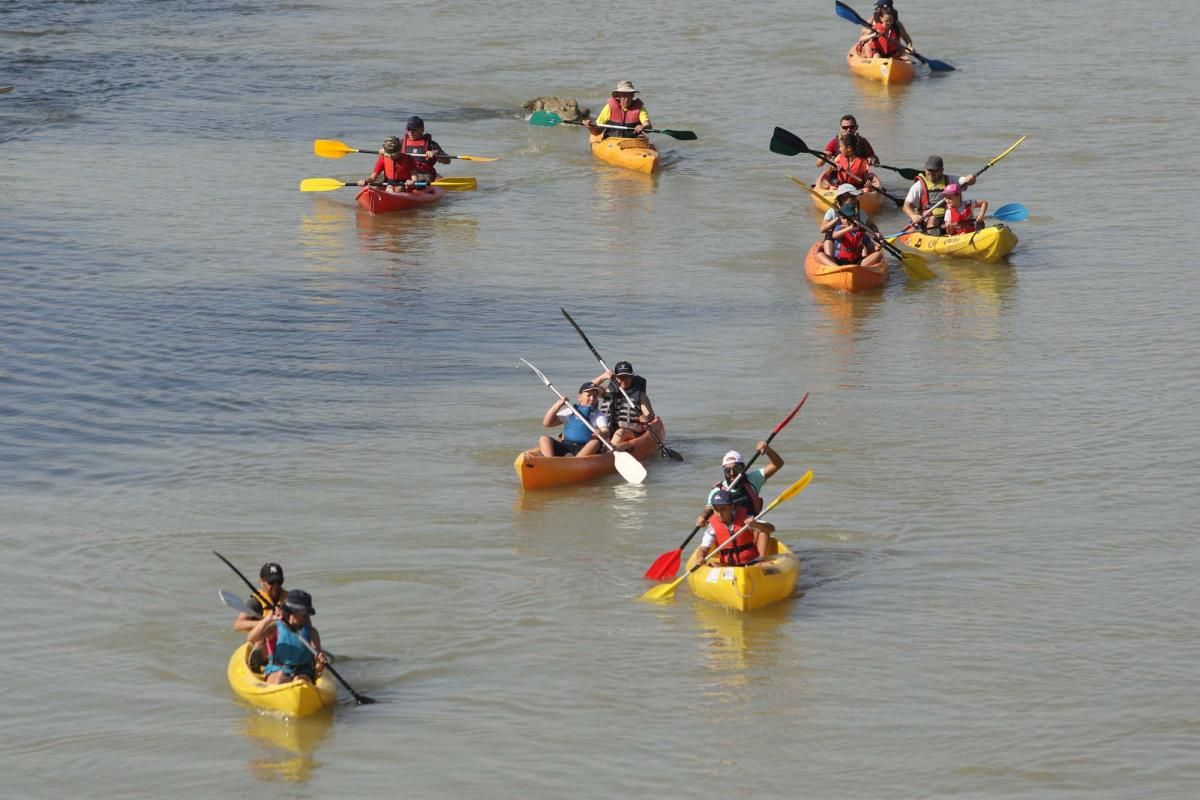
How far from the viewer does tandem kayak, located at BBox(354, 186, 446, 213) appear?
85.8 ft

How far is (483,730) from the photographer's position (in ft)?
39.7

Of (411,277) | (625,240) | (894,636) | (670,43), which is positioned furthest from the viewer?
(670,43)

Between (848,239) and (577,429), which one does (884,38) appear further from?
(577,429)

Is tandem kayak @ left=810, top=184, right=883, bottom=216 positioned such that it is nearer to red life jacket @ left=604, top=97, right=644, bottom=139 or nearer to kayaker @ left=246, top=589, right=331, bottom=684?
red life jacket @ left=604, top=97, right=644, bottom=139

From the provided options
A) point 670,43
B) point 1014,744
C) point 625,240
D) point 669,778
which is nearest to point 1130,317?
point 625,240

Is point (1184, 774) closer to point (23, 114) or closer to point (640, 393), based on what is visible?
point (640, 393)

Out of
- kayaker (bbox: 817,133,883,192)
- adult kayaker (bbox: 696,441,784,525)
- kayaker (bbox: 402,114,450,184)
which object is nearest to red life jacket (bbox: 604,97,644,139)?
kayaker (bbox: 402,114,450,184)

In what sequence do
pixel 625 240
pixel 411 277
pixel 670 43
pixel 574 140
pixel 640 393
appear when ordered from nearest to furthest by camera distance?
pixel 640 393 < pixel 411 277 < pixel 625 240 < pixel 574 140 < pixel 670 43

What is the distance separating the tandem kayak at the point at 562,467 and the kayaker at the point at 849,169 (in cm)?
1022

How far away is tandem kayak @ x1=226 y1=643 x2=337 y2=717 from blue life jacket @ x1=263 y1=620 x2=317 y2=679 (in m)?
0.11

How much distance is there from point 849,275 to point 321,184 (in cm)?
834

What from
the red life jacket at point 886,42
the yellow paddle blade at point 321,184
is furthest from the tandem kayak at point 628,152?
the red life jacket at point 886,42

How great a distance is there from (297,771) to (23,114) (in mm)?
23340

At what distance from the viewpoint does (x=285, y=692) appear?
11.8 metres
